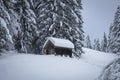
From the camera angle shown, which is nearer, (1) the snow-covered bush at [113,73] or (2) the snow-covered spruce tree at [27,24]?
(1) the snow-covered bush at [113,73]

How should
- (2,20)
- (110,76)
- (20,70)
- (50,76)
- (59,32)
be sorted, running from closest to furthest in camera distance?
(110,76), (50,76), (20,70), (2,20), (59,32)

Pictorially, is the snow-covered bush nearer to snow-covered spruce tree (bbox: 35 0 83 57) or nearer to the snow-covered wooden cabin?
the snow-covered wooden cabin

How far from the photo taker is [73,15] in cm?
3241

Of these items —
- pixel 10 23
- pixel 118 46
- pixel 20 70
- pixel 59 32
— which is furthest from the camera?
pixel 118 46

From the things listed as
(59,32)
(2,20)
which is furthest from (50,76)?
(59,32)

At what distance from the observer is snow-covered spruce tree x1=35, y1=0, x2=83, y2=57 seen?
30578 millimetres

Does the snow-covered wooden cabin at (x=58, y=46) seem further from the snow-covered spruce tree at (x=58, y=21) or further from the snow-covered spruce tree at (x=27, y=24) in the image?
the snow-covered spruce tree at (x=58, y=21)

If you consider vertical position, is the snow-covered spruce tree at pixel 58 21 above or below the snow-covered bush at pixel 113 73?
above

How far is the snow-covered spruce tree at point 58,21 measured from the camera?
30578 mm

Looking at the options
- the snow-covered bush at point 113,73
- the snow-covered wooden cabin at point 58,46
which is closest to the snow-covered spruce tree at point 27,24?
the snow-covered wooden cabin at point 58,46

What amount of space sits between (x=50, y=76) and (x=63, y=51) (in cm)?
1418

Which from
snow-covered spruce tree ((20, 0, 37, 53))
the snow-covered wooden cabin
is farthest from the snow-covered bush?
snow-covered spruce tree ((20, 0, 37, 53))

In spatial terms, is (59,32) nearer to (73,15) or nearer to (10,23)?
(73,15)

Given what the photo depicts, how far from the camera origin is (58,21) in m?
30.6
